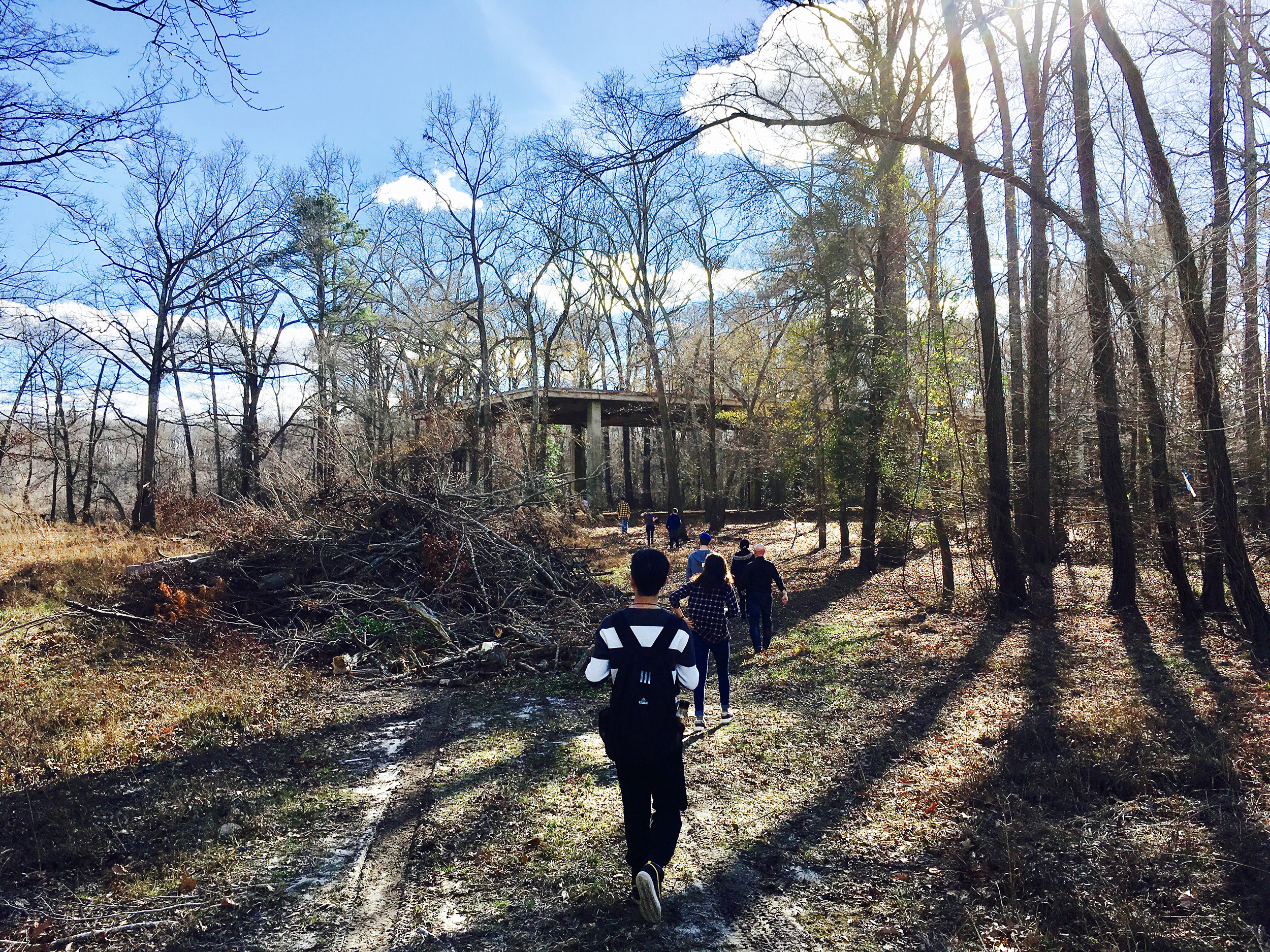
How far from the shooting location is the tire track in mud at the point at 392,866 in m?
3.88

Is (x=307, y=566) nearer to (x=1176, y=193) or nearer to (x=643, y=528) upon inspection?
(x=1176, y=193)

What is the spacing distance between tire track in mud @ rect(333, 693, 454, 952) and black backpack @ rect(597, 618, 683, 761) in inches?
59.5

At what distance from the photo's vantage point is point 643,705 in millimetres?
3768

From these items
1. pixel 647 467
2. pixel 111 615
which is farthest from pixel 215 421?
pixel 111 615

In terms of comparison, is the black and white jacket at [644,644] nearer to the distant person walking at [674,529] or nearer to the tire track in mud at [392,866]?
the tire track in mud at [392,866]

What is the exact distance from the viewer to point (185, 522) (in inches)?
995

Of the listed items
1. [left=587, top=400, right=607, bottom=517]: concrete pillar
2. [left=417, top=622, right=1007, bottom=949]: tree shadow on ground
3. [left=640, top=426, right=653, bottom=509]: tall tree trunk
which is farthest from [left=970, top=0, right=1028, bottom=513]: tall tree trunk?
[left=640, top=426, right=653, bottom=509]: tall tree trunk

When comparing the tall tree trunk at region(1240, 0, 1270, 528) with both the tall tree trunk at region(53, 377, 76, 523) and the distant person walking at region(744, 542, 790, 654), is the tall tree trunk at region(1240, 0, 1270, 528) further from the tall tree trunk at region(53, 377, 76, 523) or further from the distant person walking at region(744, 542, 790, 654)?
the tall tree trunk at region(53, 377, 76, 523)

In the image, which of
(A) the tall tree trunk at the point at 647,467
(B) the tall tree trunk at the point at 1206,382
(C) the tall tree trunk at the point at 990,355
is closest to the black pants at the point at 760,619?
(C) the tall tree trunk at the point at 990,355

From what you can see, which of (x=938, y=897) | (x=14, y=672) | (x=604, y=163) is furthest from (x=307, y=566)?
(x=938, y=897)

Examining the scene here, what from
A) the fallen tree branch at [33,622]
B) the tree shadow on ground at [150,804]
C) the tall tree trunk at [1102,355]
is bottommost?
the tree shadow on ground at [150,804]

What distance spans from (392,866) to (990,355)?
11195 millimetres

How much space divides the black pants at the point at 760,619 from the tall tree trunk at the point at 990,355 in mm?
4133

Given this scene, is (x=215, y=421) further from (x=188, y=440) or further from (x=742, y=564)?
(x=742, y=564)
